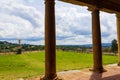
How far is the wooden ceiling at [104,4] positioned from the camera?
18608mm

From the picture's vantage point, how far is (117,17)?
23719 millimetres

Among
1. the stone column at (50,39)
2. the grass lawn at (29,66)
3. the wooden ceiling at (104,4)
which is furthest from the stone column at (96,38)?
the stone column at (50,39)

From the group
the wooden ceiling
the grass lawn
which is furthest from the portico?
the grass lawn

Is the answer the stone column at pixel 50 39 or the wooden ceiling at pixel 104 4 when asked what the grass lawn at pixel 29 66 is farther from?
the wooden ceiling at pixel 104 4

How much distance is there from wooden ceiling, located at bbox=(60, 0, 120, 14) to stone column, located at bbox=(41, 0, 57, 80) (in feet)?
10.8

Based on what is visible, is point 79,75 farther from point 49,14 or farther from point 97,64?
point 49,14

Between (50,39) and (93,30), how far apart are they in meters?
6.40

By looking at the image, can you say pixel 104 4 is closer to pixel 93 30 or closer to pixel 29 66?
pixel 93 30

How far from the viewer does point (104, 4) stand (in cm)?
2072

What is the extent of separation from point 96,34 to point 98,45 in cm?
102

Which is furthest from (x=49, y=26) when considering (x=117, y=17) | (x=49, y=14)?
(x=117, y=17)

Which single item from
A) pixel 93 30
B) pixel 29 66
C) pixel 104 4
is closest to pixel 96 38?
pixel 93 30

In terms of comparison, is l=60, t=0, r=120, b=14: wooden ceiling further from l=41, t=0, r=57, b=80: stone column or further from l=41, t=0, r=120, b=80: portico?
l=41, t=0, r=57, b=80: stone column

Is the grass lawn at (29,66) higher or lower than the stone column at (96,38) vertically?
lower
